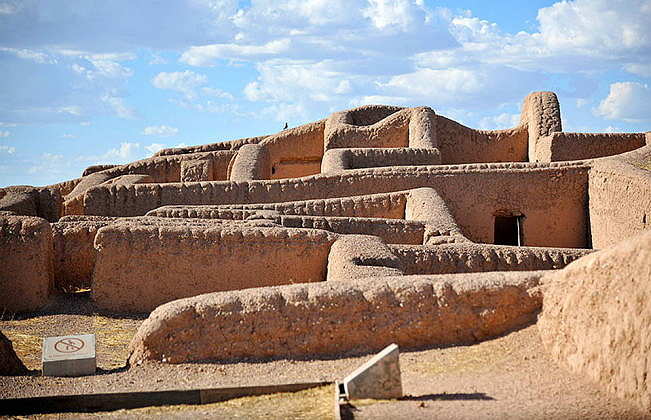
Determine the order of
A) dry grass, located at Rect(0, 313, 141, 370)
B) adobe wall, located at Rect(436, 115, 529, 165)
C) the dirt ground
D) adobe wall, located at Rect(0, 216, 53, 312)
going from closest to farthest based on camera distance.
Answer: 1. the dirt ground
2. dry grass, located at Rect(0, 313, 141, 370)
3. adobe wall, located at Rect(0, 216, 53, 312)
4. adobe wall, located at Rect(436, 115, 529, 165)

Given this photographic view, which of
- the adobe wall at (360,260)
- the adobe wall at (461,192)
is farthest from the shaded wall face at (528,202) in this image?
the adobe wall at (360,260)

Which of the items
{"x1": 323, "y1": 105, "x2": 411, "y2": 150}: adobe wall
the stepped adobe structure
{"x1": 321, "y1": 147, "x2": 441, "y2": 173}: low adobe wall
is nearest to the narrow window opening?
the stepped adobe structure

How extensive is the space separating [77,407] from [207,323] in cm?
113

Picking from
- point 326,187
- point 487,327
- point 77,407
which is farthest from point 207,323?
point 326,187

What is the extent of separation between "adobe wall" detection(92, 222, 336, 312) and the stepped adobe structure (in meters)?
0.02

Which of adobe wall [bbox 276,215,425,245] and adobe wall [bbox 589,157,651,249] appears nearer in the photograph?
adobe wall [bbox 276,215,425,245]

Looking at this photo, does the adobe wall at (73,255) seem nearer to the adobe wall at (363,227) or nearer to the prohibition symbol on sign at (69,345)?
the adobe wall at (363,227)

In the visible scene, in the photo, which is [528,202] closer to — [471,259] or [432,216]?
[432,216]

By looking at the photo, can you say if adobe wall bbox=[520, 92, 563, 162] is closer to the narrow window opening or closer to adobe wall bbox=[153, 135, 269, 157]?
the narrow window opening

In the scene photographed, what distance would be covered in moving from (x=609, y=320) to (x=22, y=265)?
23.1 ft

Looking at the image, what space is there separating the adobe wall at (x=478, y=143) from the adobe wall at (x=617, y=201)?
13.6 feet

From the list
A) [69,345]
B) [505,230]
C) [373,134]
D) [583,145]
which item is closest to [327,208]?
[505,230]

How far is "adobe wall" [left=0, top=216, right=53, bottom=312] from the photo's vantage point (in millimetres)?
9711

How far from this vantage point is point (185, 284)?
374 inches
